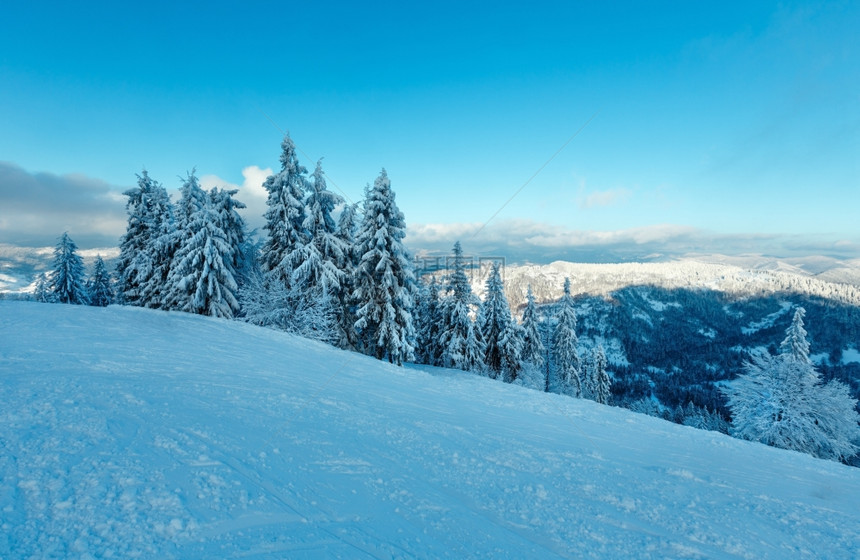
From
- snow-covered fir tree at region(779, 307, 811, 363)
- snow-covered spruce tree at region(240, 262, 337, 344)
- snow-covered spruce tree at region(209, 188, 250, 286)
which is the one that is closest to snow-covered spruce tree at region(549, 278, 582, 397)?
snow-covered fir tree at region(779, 307, 811, 363)

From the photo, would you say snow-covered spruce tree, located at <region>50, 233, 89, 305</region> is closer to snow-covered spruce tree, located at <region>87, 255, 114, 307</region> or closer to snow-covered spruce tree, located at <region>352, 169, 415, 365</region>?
snow-covered spruce tree, located at <region>87, 255, 114, 307</region>

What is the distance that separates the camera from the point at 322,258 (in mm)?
23094

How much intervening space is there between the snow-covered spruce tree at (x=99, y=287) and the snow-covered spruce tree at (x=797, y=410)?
58.6 meters

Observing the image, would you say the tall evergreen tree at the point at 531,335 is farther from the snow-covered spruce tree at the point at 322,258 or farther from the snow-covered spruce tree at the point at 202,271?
the snow-covered spruce tree at the point at 202,271

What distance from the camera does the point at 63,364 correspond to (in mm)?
8562

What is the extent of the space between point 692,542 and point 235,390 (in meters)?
8.89

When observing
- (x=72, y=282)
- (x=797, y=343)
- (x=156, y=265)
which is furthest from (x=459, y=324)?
(x=72, y=282)

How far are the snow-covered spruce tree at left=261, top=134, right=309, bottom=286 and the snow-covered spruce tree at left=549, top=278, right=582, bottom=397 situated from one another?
2708 centimetres

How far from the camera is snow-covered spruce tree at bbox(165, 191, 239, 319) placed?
21.6 meters

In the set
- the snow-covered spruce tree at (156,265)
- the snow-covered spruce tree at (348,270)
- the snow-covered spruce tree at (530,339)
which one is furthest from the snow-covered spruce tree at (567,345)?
the snow-covered spruce tree at (156,265)

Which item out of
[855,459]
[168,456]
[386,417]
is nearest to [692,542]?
[386,417]

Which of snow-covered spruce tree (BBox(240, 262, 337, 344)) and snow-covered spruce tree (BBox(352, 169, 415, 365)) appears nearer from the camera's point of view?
snow-covered spruce tree (BBox(352, 169, 415, 365))

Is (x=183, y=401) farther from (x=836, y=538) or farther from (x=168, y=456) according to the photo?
(x=836, y=538)

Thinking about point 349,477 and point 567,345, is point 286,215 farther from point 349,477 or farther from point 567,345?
point 567,345
